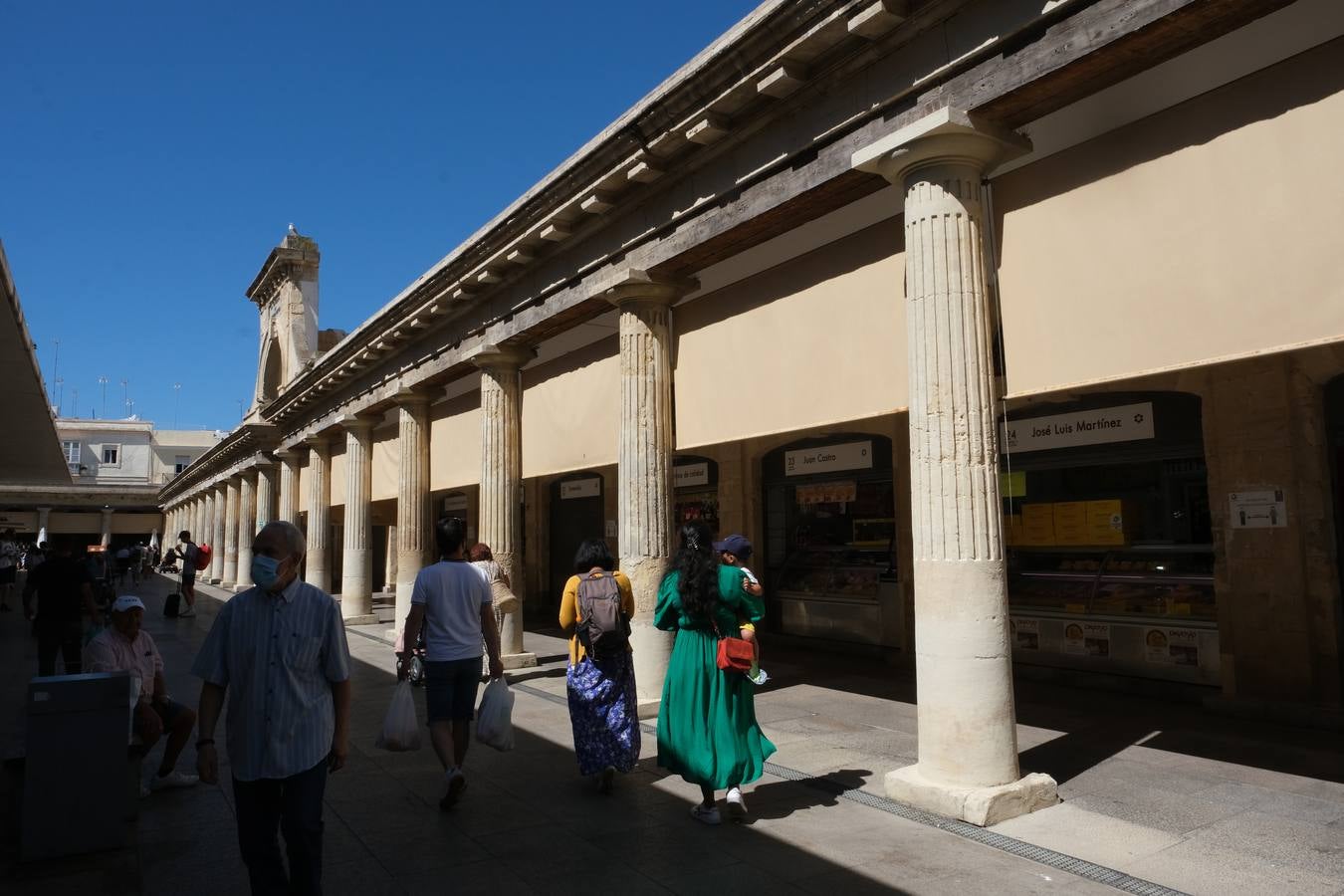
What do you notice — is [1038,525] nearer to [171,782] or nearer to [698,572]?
[698,572]

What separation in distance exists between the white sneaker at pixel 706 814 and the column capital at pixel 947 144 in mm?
3965

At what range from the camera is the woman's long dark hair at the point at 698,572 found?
4.98m

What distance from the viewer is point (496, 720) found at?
5105mm

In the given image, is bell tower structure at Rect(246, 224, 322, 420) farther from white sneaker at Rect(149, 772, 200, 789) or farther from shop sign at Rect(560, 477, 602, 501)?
white sneaker at Rect(149, 772, 200, 789)

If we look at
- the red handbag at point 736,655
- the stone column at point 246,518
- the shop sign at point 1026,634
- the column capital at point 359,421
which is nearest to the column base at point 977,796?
the red handbag at point 736,655

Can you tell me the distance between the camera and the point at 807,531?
12.3 metres

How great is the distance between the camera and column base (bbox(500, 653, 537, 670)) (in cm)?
1073

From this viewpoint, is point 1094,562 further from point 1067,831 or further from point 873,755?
point 1067,831

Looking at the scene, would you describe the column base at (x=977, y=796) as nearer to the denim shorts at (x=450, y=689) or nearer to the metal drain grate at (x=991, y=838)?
the metal drain grate at (x=991, y=838)

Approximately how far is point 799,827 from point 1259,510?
16.8ft

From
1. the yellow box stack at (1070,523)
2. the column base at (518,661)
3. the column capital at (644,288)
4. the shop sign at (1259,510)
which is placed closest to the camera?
the shop sign at (1259,510)

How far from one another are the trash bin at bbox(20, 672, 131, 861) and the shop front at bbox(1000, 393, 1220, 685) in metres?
6.69

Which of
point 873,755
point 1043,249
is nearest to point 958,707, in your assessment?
point 873,755

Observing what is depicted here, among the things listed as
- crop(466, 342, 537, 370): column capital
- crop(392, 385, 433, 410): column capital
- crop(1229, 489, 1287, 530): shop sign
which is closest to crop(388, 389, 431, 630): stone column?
crop(392, 385, 433, 410): column capital
